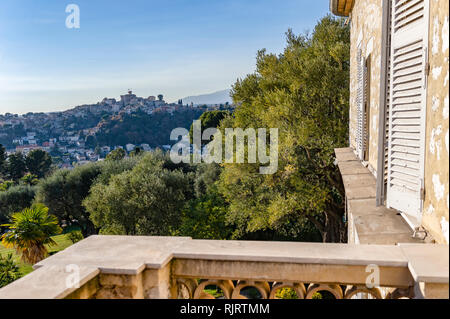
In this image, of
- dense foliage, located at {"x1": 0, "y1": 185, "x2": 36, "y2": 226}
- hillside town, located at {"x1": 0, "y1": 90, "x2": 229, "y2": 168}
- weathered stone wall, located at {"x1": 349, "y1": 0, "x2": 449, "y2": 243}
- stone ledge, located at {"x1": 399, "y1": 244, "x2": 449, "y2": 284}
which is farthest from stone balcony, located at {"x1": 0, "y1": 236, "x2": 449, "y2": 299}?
hillside town, located at {"x1": 0, "y1": 90, "x2": 229, "y2": 168}

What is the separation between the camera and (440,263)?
1.76 m

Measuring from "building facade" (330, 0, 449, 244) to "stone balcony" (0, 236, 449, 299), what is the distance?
0.41m

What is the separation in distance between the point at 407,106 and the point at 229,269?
202cm

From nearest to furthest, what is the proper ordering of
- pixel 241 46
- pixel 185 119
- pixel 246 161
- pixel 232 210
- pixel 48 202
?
pixel 246 161
pixel 232 210
pixel 48 202
pixel 241 46
pixel 185 119

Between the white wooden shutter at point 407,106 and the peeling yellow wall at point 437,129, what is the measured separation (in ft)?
0.35

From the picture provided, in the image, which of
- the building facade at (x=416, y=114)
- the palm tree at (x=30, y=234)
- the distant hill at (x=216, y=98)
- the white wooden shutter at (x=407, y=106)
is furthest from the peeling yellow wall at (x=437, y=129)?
the distant hill at (x=216, y=98)

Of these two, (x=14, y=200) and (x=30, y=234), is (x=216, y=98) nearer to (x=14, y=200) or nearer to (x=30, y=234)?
(x=30, y=234)

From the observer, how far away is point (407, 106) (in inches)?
117

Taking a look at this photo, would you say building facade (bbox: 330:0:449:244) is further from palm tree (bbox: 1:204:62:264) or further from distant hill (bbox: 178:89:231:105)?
distant hill (bbox: 178:89:231:105)

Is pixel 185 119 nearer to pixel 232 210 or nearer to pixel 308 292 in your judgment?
pixel 232 210

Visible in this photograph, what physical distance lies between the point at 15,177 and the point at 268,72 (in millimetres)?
30435

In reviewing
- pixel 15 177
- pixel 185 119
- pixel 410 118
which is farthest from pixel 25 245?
pixel 185 119

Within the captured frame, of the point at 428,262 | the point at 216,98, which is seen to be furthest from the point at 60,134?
the point at 428,262
